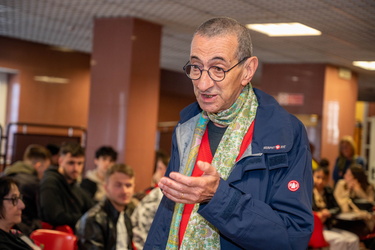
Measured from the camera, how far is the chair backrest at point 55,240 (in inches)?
159

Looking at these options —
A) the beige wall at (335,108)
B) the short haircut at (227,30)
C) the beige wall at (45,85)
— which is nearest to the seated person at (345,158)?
the beige wall at (335,108)

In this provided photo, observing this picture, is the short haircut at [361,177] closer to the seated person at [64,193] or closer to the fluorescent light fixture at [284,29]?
the fluorescent light fixture at [284,29]

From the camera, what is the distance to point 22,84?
11.7 m

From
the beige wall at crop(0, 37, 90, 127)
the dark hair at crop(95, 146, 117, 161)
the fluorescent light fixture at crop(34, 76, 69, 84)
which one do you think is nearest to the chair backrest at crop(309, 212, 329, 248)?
the dark hair at crop(95, 146, 117, 161)

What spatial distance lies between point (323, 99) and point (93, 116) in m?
5.06

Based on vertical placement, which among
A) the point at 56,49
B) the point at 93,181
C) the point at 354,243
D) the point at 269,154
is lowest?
the point at 354,243

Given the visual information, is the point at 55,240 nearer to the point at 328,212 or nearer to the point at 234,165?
the point at 234,165

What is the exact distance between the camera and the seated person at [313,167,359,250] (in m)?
6.38

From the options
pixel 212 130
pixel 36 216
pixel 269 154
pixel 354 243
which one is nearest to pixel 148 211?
pixel 36 216

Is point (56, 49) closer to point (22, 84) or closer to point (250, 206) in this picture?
point (22, 84)

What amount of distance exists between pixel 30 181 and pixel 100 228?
1.58m

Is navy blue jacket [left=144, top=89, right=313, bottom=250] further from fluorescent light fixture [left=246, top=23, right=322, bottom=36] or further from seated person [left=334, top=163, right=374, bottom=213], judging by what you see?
seated person [left=334, top=163, right=374, bottom=213]

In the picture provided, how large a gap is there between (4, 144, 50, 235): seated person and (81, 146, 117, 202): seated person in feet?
1.85

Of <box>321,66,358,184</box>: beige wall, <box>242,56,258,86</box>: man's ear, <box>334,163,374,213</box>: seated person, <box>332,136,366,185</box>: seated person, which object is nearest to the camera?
<box>242,56,258,86</box>: man's ear
